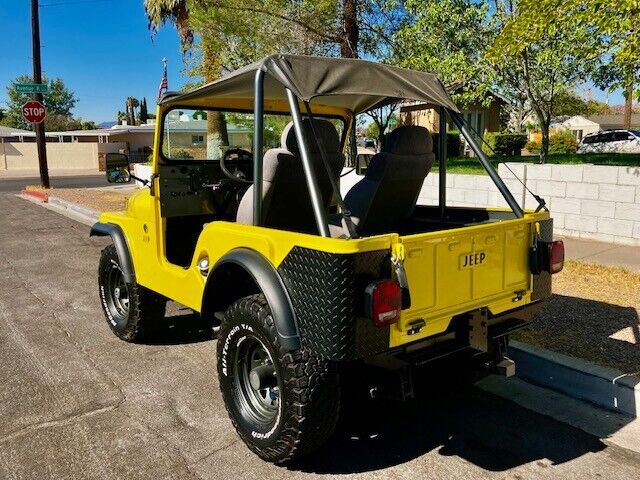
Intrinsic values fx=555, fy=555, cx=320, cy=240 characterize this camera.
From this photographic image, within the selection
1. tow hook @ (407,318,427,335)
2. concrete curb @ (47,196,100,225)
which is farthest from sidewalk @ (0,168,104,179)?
tow hook @ (407,318,427,335)

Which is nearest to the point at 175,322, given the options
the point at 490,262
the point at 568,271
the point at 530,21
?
the point at 490,262

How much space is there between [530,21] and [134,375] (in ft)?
18.9

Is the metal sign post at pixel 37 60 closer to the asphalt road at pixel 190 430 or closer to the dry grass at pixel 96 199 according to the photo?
the dry grass at pixel 96 199

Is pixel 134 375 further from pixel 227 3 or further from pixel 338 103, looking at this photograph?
pixel 227 3

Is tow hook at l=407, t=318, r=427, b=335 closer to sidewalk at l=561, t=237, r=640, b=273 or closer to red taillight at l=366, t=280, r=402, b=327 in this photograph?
red taillight at l=366, t=280, r=402, b=327

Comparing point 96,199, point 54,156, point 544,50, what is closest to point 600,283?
point 544,50

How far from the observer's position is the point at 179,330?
5.24m

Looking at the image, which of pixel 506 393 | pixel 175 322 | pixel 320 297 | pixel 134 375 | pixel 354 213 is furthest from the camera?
pixel 175 322

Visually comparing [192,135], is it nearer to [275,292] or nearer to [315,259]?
[275,292]

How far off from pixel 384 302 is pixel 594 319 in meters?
3.20

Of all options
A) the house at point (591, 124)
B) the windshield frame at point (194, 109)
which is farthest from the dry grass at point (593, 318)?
the house at point (591, 124)

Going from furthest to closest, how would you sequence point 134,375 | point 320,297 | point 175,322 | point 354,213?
point 175,322 → point 134,375 → point 354,213 → point 320,297

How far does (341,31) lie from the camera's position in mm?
11766

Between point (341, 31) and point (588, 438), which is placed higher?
point (341, 31)
